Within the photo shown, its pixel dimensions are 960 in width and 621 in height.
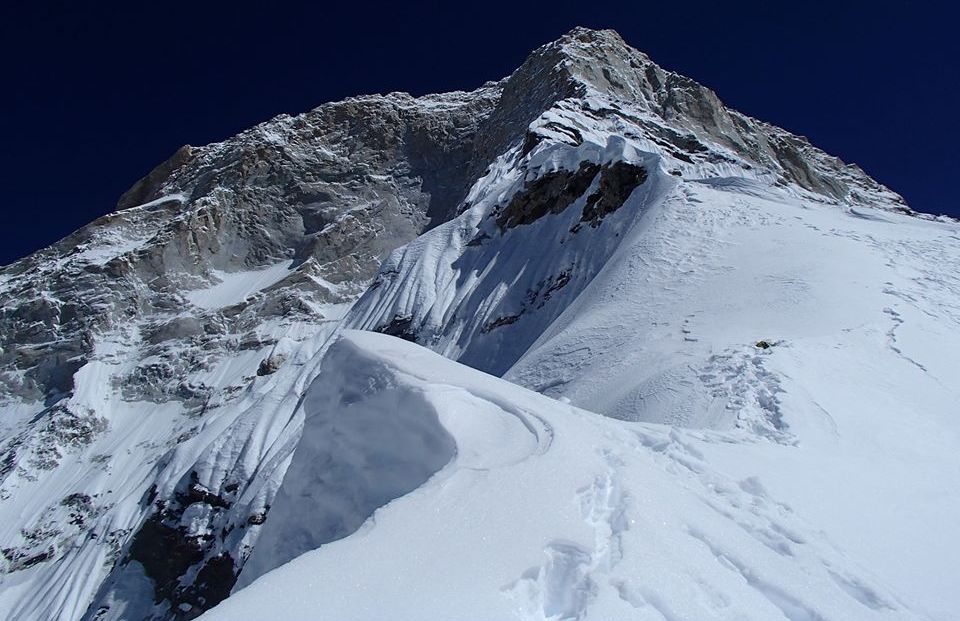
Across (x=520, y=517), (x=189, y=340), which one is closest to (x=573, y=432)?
(x=520, y=517)

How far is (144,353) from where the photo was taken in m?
66.8

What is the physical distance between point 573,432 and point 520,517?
1.70 m

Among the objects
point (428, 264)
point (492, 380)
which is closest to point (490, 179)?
point (428, 264)

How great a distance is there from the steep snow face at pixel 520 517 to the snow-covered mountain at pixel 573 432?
23 mm

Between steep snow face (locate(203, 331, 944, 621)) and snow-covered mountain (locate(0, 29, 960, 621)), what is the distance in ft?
0.07

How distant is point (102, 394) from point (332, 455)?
6525 cm

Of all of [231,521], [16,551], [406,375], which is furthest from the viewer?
[16,551]

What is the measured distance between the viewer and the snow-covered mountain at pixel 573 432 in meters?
3.92

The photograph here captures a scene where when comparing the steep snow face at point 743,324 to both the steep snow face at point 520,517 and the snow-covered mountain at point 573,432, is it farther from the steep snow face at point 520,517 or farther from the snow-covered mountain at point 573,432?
the steep snow face at point 520,517

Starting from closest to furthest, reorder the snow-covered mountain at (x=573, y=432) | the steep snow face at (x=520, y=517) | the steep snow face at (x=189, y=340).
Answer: the steep snow face at (x=520, y=517)
the snow-covered mountain at (x=573, y=432)
the steep snow face at (x=189, y=340)

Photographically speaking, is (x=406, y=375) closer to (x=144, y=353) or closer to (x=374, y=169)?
(x=144, y=353)

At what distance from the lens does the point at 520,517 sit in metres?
4.13

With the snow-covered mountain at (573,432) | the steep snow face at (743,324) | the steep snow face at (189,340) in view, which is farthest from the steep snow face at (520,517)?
the steep snow face at (189,340)

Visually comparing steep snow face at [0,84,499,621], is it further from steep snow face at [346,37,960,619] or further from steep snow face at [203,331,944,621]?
steep snow face at [203,331,944,621]
